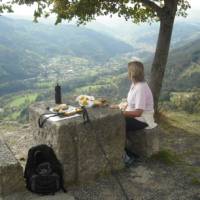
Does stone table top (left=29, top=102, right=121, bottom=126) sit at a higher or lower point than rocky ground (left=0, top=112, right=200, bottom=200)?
higher

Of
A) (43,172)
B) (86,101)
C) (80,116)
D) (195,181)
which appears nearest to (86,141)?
(80,116)

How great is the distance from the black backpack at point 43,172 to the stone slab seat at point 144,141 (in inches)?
112

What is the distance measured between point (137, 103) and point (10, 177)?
3.52 meters

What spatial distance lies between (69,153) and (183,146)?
16.2ft

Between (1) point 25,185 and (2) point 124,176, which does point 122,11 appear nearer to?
(2) point 124,176

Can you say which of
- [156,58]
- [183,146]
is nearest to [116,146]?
[183,146]

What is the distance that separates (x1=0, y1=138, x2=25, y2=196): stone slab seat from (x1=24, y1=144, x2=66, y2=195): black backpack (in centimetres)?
18

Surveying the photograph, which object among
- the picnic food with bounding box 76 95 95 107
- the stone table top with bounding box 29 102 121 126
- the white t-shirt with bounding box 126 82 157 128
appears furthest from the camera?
the picnic food with bounding box 76 95 95 107

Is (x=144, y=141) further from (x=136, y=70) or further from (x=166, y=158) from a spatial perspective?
(x=136, y=70)

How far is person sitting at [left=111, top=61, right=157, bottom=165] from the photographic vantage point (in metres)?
9.16

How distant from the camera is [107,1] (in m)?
13.5

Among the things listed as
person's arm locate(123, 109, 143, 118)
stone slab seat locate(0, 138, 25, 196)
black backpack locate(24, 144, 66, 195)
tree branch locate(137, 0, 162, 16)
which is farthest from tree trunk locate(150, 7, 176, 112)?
stone slab seat locate(0, 138, 25, 196)

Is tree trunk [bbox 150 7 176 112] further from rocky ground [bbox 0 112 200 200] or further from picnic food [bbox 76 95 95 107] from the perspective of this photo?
picnic food [bbox 76 95 95 107]

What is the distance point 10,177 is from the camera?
7207 millimetres
